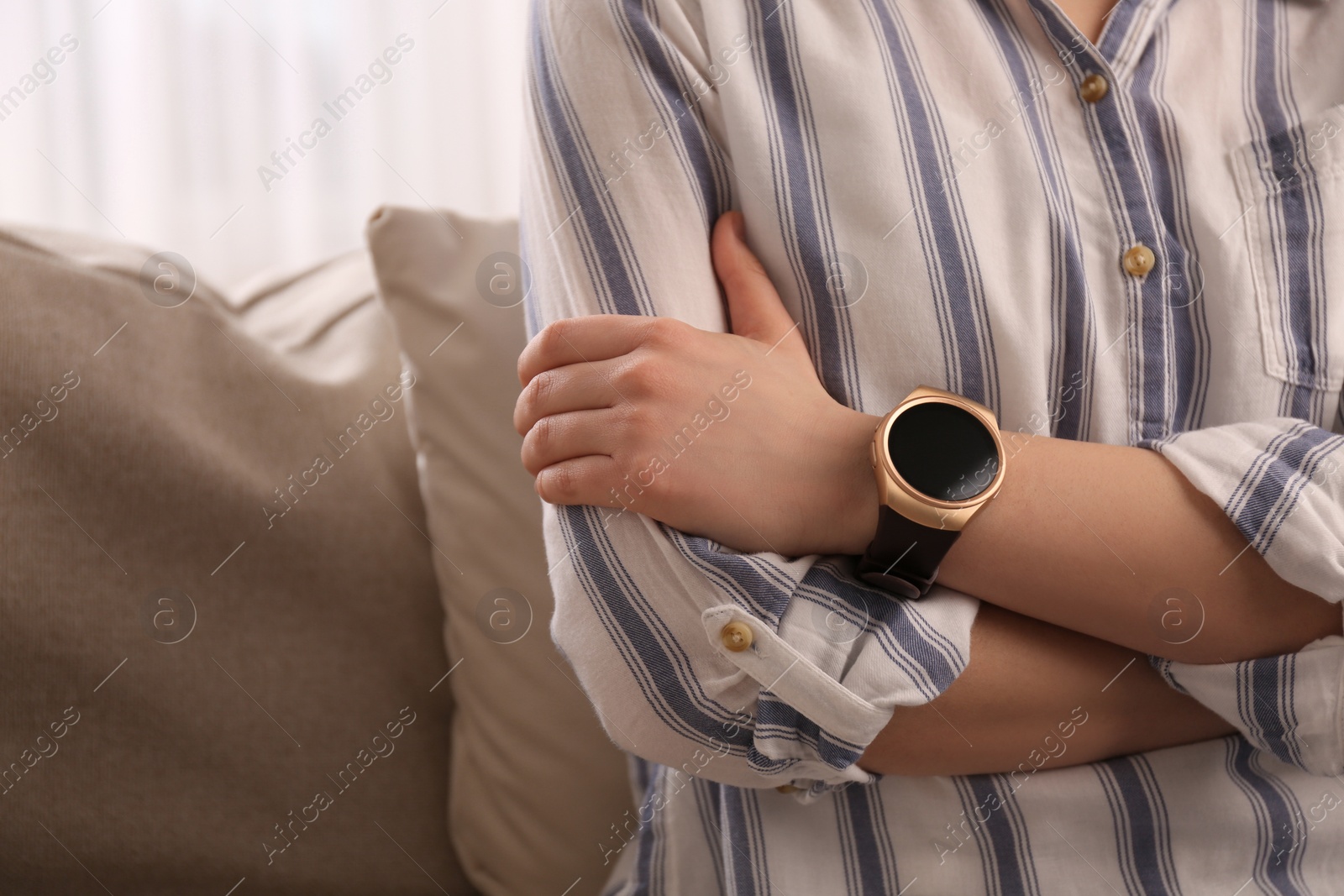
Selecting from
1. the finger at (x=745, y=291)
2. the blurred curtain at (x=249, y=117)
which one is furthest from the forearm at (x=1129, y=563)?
the blurred curtain at (x=249, y=117)

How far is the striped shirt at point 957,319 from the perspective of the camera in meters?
0.53

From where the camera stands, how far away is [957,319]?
1.97 feet

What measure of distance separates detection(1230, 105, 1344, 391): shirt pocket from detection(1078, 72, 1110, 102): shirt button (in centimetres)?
12

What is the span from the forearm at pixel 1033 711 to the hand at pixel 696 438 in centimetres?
12

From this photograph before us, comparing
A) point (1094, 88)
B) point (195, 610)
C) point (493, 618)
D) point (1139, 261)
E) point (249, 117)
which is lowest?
point (493, 618)

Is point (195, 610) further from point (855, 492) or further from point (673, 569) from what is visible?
point (855, 492)

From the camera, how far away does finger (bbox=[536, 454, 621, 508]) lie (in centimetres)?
53

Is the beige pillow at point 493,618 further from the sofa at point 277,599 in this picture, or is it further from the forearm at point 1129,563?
the forearm at point 1129,563

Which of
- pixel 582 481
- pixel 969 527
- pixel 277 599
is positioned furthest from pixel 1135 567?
pixel 277 599

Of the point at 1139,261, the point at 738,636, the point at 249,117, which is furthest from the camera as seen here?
the point at 249,117

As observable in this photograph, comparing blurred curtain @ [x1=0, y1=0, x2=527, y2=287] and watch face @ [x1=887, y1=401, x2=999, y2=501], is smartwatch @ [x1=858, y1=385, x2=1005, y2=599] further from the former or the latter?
blurred curtain @ [x1=0, y1=0, x2=527, y2=287]

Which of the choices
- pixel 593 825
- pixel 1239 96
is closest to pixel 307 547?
pixel 593 825

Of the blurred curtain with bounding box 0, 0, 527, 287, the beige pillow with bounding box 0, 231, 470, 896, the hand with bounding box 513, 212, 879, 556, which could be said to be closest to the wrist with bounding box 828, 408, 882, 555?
the hand with bounding box 513, 212, 879, 556

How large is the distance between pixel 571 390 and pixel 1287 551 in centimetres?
48
